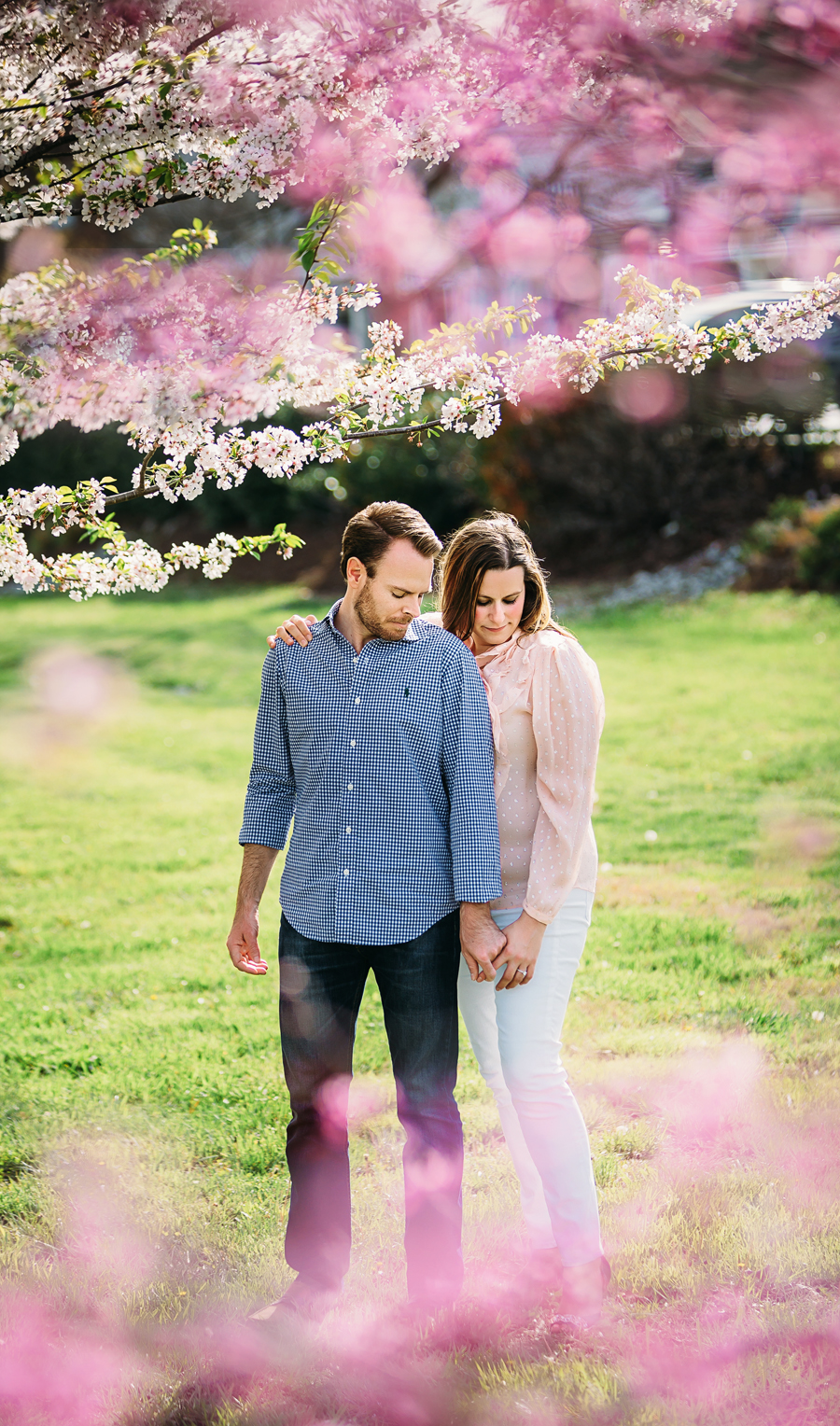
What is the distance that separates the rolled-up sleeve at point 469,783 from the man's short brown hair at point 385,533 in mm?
273

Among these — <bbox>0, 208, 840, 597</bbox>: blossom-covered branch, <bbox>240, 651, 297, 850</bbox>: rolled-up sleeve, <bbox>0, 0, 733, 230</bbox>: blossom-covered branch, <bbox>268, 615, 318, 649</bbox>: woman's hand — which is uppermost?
<bbox>0, 0, 733, 230</bbox>: blossom-covered branch

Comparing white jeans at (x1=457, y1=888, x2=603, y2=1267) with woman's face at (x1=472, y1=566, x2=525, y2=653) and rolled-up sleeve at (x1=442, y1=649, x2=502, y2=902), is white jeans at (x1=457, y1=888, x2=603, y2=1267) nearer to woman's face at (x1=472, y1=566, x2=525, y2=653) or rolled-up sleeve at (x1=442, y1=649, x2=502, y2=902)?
rolled-up sleeve at (x1=442, y1=649, x2=502, y2=902)

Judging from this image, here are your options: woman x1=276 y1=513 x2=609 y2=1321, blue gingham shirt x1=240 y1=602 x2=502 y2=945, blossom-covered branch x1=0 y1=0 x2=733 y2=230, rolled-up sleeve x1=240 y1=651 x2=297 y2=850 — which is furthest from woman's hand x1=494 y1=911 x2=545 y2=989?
blossom-covered branch x1=0 y1=0 x2=733 y2=230

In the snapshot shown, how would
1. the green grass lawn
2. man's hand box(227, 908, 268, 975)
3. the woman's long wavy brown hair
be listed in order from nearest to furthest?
the green grass lawn
the woman's long wavy brown hair
man's hand box(227, 908, 268, 975)

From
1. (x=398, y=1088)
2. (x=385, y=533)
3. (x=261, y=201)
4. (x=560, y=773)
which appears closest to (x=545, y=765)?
(x=560, y=773)

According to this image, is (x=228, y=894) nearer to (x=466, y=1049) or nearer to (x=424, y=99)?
(x=466, y=1049)

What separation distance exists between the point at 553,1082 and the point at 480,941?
0.38 metres

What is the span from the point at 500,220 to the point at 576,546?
6.09 meters

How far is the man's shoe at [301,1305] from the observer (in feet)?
8.77

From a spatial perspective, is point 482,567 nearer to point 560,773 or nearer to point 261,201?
point 560,773

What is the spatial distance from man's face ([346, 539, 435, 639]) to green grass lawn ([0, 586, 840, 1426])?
165 centimetres

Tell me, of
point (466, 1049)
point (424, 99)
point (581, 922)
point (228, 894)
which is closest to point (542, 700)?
point (581, 922)

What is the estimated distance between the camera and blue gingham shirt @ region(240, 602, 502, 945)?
2.53 meters

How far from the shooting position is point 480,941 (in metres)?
2.51
